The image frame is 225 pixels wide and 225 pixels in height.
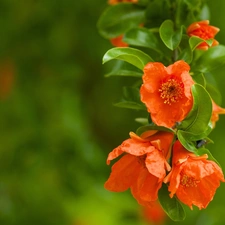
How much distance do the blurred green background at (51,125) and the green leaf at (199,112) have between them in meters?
1.50

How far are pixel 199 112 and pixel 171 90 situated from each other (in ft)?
0.22

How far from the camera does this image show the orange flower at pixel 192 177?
106 cm

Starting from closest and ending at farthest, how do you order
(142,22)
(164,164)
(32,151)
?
(164,164) → (142,22) → (32,151)

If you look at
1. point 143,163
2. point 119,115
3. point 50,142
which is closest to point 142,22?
point 143,163

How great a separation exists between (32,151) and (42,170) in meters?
0.15

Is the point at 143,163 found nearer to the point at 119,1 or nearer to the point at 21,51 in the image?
the point at 119,1

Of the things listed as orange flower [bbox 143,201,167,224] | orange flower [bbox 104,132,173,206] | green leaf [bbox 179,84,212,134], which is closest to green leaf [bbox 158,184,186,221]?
orange flower [bbox 104,132,173,206]

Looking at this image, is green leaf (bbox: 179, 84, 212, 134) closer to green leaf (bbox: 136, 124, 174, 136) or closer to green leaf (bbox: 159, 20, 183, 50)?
green leaf (bbox: 136, 124, 174, 136)

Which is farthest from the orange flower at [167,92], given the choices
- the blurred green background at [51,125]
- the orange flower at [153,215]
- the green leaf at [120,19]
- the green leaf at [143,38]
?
the orange flower at [153,215]

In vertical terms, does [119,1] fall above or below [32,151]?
above

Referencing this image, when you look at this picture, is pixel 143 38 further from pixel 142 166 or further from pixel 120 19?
pixel 142 166

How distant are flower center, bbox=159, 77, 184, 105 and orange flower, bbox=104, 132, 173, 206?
0.23ft

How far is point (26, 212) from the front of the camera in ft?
8.71

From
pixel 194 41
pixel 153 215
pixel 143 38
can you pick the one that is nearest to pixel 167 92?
pixel 194 41
